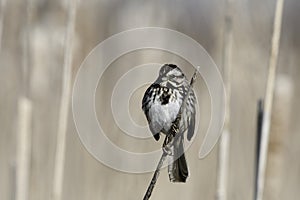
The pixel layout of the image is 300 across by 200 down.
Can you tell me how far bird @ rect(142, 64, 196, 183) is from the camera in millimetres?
313

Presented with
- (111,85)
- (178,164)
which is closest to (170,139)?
(178,164)

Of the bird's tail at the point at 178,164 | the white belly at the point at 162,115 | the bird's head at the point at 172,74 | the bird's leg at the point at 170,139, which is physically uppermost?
the bird's head at the point at 172,74

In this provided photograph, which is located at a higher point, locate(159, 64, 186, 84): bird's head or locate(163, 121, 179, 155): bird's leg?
locate(159, 64, 186, 84): bird's head

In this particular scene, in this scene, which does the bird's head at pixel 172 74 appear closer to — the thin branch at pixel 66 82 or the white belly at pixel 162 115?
the white belly at pixel 162 115

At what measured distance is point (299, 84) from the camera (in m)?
1.74

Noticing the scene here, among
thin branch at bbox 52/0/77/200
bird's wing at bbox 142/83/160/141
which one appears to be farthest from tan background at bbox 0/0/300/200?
bird's wing at bbox 142/83/160/141

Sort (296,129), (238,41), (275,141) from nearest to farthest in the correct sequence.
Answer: (275,141)
(238,41)
(296,129)

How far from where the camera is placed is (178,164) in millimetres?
322

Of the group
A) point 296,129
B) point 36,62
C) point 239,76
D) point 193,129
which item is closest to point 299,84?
point 296,129

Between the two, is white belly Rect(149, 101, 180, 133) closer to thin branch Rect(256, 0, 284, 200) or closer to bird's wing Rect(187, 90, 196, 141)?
bird's wing Rect(187, 90, 196, 141)

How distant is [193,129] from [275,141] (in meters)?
0.42

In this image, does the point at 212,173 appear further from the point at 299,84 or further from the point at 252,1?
the point at 299,84

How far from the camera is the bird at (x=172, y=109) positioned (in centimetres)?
31

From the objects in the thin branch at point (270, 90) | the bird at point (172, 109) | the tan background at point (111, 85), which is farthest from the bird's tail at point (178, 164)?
the tan background at point (111, 85)
